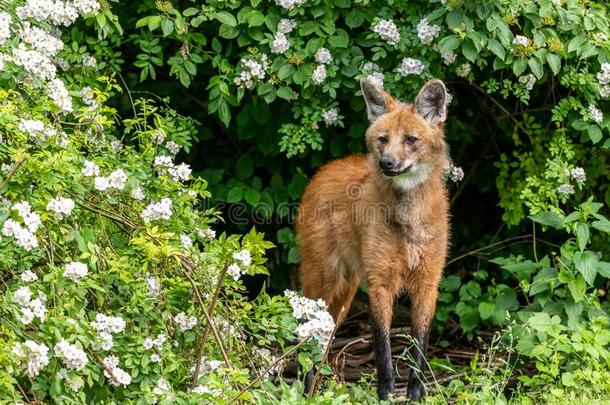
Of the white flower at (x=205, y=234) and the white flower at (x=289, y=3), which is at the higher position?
the white flower at (x=289, y=3)

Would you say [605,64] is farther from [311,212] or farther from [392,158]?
[311,212]

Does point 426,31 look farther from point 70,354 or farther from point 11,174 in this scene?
point 70,354

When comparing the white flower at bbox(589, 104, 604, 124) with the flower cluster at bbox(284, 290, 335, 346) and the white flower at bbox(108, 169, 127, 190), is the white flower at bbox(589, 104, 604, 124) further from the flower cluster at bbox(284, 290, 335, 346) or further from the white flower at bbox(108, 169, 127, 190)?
the white flower at bbox(108, 169, 127, 190)

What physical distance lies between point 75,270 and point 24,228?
0.26 m

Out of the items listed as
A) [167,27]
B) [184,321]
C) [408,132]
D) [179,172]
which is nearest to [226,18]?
[167,27]

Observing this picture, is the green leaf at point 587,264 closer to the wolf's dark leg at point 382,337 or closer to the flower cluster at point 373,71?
the wolf's dark leg at point 382,337

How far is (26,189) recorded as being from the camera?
3.85 metres

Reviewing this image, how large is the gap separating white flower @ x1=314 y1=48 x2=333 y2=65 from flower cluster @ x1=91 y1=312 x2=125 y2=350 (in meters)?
2.14

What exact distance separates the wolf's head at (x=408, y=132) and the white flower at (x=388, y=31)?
28 centimetres

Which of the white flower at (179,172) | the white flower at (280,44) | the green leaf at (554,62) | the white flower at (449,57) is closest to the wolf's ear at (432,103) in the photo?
the white flower at (449,57)

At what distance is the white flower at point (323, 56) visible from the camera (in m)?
5.28

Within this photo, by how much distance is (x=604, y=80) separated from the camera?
209 inches

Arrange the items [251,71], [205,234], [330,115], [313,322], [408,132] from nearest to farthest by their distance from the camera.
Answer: [313,322], [205,234], [408,132], [251,71], [330,115]

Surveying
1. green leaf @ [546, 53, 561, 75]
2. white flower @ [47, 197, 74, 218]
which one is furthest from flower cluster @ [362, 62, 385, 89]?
white flower @ [47, 197, 74, 218]
